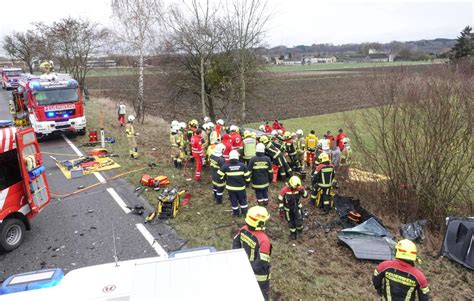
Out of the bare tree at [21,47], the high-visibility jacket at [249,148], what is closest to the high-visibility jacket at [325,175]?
the high-visibility jacket at [249,148]

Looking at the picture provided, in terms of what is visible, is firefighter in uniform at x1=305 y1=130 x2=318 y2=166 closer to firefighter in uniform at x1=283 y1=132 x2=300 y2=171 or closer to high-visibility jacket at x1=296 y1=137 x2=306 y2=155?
high-visibility jacket at x1=296 y1=137 x2=306 y2=155

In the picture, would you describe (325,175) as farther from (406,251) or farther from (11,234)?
(11,234)

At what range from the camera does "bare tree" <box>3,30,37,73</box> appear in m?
41.9

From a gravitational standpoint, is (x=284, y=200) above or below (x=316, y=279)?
above

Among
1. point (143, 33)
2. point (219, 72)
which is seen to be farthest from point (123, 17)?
point (219, 72)

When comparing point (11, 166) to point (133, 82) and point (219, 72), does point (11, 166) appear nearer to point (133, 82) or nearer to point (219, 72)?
point (219, 72)

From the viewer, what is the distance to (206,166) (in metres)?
13.3

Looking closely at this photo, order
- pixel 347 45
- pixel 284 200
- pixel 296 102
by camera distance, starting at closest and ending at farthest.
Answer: pixel 284 200 < pixel 296 102 < pixel 347 45

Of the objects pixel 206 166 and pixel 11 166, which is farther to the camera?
pixel 206 166

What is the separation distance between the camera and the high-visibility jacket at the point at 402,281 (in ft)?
16.1

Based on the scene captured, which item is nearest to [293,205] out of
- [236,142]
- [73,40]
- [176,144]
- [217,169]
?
[217,169]

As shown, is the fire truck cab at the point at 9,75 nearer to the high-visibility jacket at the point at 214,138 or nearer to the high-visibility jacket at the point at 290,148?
the high-visibility jacket at the point at 214,138

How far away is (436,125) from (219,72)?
44.8ft

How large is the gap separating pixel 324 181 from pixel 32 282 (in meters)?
8.03
